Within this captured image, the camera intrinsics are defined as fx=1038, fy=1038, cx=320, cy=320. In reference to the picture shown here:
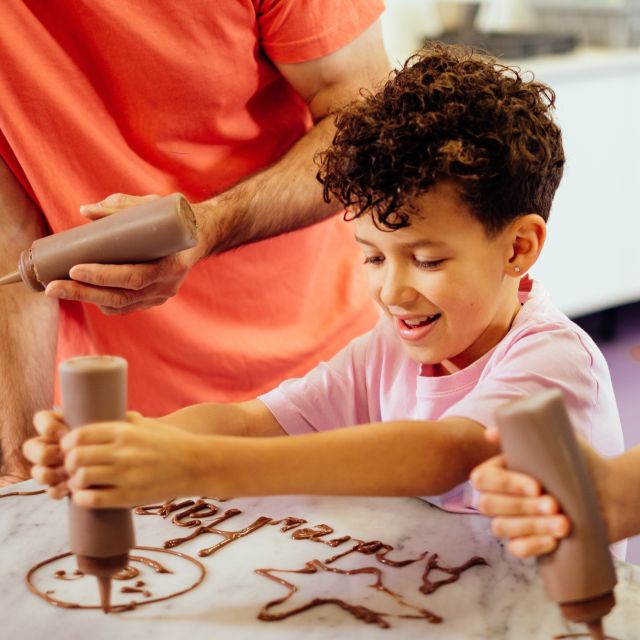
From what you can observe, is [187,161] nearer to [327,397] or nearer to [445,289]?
[327,397]

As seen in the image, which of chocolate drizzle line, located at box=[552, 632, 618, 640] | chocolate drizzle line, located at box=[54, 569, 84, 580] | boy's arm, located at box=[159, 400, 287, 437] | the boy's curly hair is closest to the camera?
chocolate drizzle line, located at box=[552, 632, 618, 640]

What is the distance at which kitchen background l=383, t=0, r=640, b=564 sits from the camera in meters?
3.39

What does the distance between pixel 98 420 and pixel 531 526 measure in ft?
1.20

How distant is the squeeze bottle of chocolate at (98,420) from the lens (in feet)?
2.86

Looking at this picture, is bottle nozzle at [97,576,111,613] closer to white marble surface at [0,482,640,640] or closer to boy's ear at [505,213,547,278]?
white marble surface at [0,482,640,640]

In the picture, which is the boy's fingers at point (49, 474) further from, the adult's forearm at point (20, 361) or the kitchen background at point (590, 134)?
the kitchen background at point (590, 134)

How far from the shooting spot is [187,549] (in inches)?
43.0

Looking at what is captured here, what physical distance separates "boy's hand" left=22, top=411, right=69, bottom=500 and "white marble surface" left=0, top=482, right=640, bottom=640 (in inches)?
5.0

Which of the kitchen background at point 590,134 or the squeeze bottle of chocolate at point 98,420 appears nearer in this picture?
the squeeze bottle of chocolate at point 98,420

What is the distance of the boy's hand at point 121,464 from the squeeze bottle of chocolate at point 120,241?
12.2 inches

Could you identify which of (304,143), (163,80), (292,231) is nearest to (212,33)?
(163,80)

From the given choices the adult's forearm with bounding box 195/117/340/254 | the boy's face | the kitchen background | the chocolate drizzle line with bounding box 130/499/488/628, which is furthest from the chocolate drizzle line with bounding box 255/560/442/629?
the kitchen background

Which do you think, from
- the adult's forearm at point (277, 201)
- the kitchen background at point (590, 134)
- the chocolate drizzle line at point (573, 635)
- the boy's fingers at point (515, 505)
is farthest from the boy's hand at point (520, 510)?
the kitchen background at point (590, 134)

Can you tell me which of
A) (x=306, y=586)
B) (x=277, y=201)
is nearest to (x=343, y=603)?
(x=306, y=586)
